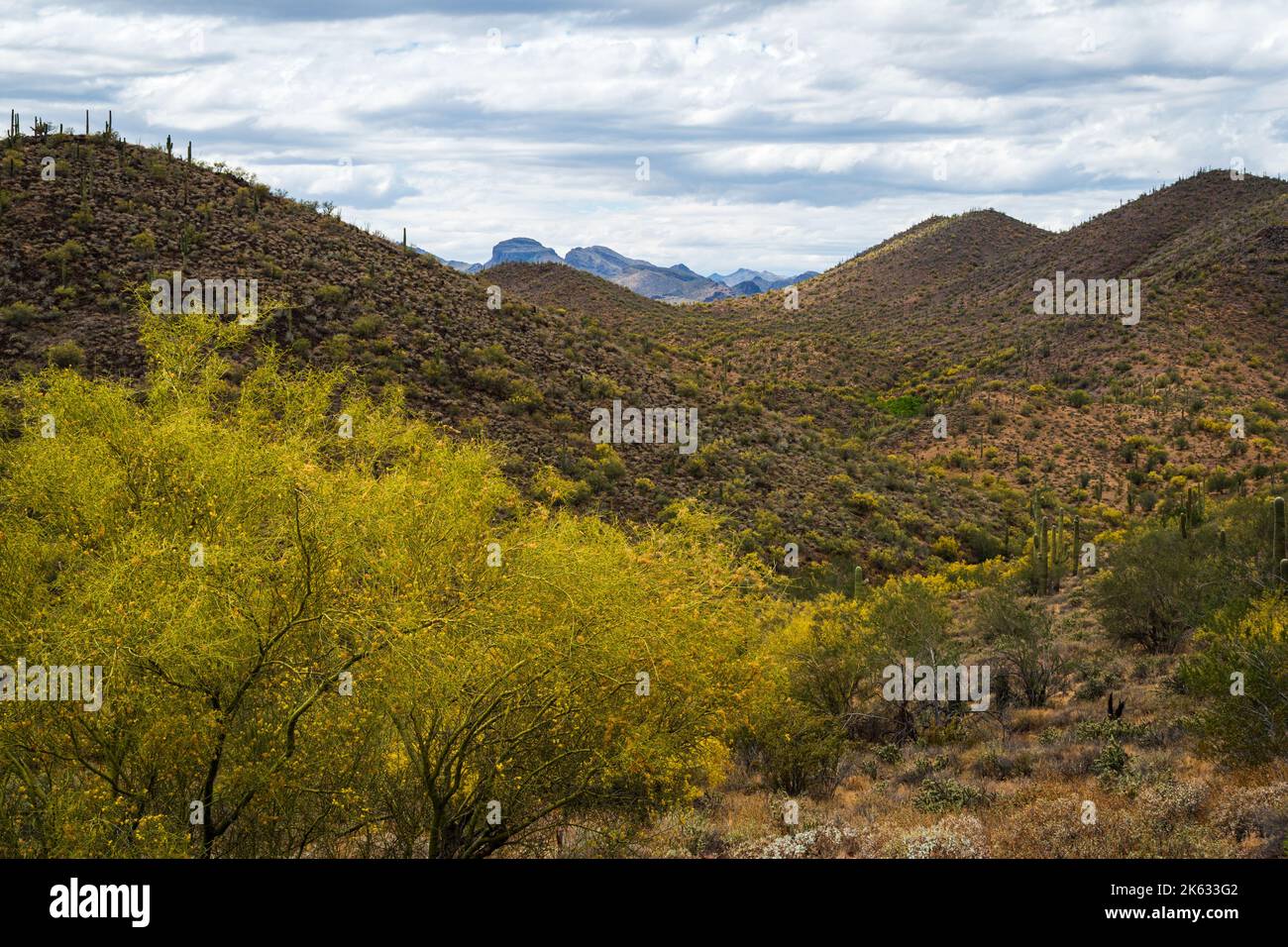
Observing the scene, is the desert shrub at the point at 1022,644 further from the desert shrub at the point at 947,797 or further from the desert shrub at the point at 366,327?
the desert shrub at the point at 366,327

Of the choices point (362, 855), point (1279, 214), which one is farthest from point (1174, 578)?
point (1279, 214)

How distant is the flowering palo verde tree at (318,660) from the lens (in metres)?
8.27

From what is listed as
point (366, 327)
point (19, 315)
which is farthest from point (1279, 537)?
point (19, 315)

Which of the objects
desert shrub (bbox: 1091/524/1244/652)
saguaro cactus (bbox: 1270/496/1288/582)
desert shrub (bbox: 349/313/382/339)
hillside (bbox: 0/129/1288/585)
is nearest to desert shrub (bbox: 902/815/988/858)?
hillside (bbox: 0/129/1288/585)

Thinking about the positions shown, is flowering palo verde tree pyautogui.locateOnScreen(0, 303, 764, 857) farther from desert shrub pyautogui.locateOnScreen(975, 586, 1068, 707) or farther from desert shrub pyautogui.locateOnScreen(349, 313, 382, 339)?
desert shrub pyautogui.locateOnScreen(349, 313, 382, 339)

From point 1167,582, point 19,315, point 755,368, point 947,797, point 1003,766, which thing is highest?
point 755,368

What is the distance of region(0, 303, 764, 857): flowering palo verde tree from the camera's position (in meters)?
8.27

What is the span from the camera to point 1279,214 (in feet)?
216

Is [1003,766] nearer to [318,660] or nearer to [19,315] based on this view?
[318,660]

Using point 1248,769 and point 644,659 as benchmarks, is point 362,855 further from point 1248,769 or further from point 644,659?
point 1248,769

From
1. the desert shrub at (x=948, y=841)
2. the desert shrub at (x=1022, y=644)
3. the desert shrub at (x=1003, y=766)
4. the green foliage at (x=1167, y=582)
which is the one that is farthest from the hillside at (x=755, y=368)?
the desert shrub at (x=948, y=841)

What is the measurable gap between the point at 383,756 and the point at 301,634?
151cm

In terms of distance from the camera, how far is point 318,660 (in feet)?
28.9

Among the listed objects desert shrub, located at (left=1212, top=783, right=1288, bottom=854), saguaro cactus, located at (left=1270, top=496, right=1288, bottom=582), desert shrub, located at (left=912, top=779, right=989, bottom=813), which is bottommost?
desert shrub, located at (left=912, top=779, right=989, bottom=813)
